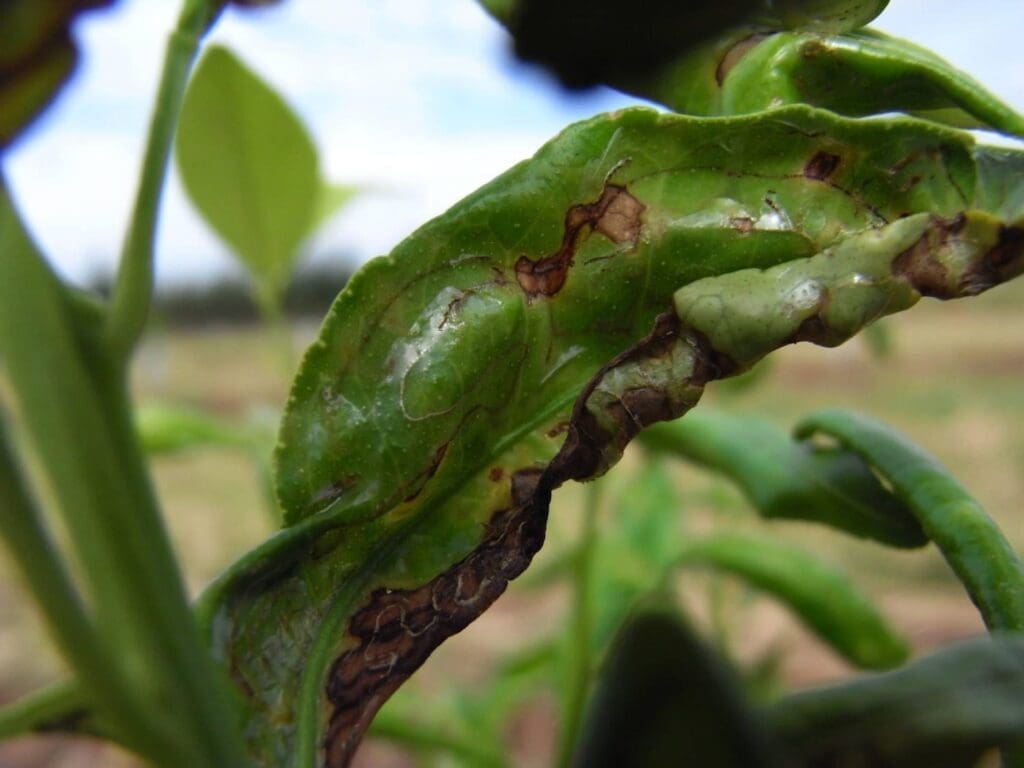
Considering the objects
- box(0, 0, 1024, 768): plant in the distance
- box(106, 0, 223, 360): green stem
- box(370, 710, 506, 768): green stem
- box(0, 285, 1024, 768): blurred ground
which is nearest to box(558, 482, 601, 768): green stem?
box(370, 710, 506, 768): green stem

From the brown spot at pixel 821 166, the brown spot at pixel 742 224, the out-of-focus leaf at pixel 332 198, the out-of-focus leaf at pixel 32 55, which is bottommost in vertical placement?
the out-of-focus leaf at pixel 332 198

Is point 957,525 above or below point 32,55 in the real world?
below

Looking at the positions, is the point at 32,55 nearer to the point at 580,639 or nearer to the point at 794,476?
the point at 794,476

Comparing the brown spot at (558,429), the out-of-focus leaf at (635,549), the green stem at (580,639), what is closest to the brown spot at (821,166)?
the brown spot at (558,429)

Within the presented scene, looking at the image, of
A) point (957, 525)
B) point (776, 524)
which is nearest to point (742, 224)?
point (957, 525)

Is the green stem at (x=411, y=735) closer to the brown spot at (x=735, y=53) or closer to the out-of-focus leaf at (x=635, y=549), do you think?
the out-of-focus leaf at (x=635, y=549)
